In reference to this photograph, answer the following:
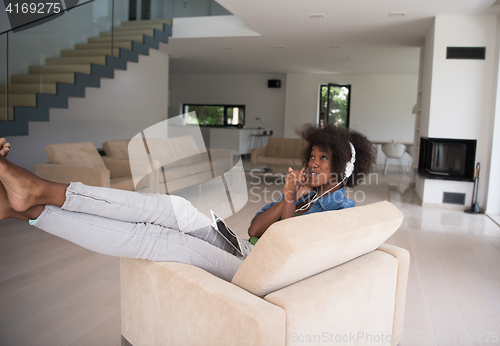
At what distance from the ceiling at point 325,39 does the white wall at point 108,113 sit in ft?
2.93

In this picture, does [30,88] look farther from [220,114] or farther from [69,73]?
[220,114]

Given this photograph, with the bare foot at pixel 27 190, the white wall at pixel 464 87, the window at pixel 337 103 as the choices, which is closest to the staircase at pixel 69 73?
the bare foot at pixel 27 190

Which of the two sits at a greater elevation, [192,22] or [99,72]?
[192,22]

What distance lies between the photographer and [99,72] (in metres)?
5.34

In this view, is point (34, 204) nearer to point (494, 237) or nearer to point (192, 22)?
point (494, 237)

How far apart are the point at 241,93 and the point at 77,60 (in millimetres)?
7573

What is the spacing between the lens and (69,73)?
189 inches

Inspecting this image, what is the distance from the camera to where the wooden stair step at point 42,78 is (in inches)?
158

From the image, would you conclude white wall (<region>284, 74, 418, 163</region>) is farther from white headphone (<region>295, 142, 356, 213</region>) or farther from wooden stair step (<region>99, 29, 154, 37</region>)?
white headphone (<region>295, 142, 356, 213</region>)

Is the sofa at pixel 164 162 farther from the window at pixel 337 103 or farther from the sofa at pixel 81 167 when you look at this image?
the window at pixel 337 103

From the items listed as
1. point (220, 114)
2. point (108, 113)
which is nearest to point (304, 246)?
point (108, 113)

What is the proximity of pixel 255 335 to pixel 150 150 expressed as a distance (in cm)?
101

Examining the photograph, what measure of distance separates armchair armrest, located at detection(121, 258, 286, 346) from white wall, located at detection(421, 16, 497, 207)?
4.81 metres

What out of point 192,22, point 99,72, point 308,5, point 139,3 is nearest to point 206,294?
point 308,5
